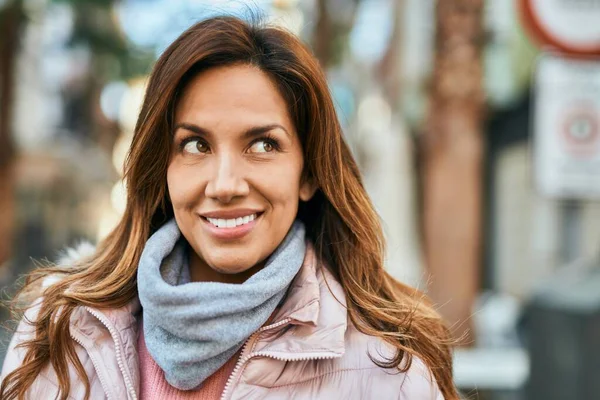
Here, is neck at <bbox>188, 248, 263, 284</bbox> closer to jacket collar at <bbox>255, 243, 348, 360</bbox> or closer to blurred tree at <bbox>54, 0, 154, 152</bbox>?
jacket collar at <bbox>255, 243, 348, 360</bbox>

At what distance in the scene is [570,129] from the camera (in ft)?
14.4

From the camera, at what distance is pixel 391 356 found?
2078mm

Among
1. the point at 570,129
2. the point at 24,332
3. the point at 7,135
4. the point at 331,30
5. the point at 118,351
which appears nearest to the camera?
the point at 118,351

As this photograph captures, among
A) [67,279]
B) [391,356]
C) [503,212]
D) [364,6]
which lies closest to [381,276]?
[391,356]

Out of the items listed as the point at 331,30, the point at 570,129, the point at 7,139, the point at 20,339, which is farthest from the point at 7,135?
the point at 20,339

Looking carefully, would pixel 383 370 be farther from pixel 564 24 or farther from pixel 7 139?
pixel 7 139

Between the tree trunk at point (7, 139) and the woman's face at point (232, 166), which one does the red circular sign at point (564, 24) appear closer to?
the woman's face at point (232, 166)

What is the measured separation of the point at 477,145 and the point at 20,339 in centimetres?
503

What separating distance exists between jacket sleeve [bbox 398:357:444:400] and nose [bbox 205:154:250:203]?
620 millimetres

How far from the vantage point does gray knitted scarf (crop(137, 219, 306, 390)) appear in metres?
1.99

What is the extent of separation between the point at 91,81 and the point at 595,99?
17.8 meters

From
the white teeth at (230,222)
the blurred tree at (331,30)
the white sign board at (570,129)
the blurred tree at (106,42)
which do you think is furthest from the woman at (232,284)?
the blurred tree at (106,42)

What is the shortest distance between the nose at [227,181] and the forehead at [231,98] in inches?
4.0

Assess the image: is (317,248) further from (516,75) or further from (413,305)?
(516,75)
